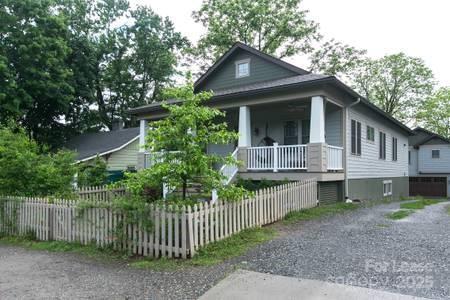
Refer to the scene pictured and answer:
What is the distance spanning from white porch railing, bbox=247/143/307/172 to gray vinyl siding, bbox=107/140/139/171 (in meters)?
12.1

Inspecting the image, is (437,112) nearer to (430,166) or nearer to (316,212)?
(430,166)

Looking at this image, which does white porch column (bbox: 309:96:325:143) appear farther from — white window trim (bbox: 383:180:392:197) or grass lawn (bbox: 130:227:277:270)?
white window trim (bbox: 383:180:392:197)

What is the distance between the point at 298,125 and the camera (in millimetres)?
14953

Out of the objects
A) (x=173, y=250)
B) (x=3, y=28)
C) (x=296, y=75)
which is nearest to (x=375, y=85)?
(x=296, y=75)

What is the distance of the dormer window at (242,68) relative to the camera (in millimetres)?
16203

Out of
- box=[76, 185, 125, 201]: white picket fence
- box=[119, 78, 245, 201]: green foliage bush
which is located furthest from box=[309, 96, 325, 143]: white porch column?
box=[76, 185, 125, 201]: white picket fence

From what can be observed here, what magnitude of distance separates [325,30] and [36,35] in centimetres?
2366

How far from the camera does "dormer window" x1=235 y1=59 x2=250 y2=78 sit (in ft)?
53.2

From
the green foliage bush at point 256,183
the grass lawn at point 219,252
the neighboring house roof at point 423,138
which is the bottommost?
the grass lawn at point 219,252

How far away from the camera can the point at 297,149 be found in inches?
482

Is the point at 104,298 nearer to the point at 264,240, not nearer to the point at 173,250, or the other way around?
the point at 173,250

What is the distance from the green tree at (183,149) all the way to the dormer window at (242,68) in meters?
9.02

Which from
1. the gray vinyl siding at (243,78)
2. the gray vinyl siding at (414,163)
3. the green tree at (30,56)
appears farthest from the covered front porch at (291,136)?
the gray vinyl siding at (414,163)

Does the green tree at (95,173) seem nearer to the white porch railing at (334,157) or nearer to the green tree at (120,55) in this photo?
the white porch railing at (334,157)
